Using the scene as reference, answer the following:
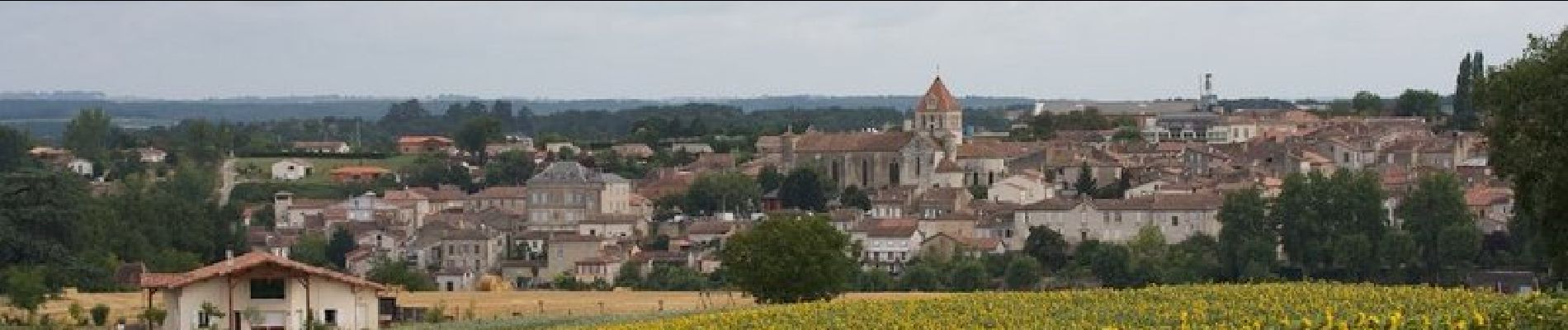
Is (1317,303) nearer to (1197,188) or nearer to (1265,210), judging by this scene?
(1265,210)

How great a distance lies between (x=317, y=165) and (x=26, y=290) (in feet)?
328

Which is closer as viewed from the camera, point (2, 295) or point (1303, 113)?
point (2, 295)

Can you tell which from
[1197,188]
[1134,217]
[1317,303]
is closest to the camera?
[1317,303]

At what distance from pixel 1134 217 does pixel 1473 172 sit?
1754 centimetres

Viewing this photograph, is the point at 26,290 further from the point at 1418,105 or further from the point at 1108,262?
the point at 1418,105

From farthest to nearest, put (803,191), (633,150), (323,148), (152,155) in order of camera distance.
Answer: (323,148)
(152,155)
(633,150)
(803,191)

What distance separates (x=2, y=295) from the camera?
183 feet

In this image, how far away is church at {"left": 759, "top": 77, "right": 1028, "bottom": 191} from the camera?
119 metres

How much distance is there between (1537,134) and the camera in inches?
1319

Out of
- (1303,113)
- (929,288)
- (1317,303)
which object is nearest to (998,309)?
(1317,303)

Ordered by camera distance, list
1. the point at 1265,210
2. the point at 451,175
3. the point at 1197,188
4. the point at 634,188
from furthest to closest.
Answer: the point at 451,175 → the point at 634,188 → the point at 1197,188 → the point at 1265,210

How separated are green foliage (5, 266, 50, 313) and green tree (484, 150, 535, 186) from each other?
79.9 m

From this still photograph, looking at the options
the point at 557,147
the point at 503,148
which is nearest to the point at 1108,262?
the point at 503,148

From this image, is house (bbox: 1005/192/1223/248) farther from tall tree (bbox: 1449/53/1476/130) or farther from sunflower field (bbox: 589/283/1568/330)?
sunflower field (bbox: 589/283/1568/330)
